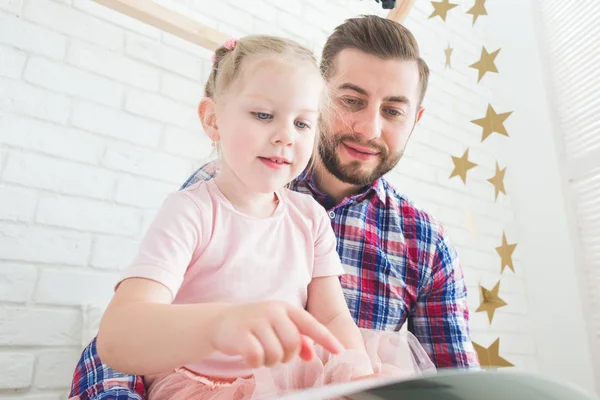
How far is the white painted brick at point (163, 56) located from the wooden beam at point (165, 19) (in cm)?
20

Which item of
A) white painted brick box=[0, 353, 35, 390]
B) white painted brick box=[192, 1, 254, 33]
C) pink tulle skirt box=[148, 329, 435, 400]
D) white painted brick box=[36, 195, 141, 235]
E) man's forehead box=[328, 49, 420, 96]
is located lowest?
white painted brick box=[0, 353, 35, 390]

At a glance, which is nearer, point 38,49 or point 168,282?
point 168,282

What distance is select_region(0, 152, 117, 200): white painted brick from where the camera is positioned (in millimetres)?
1257

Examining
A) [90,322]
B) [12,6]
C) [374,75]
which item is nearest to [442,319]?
[374,75]

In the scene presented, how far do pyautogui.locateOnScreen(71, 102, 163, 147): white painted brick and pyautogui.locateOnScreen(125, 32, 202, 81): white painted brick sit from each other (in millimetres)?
201

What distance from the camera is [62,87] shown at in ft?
4.46

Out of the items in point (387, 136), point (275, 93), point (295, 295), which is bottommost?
point (295, 295)

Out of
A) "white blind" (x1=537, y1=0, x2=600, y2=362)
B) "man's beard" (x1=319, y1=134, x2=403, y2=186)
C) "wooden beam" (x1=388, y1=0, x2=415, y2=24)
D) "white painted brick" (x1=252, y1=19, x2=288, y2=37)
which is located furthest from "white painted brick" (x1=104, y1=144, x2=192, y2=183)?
"white blind" (x1=537, y1=0, x2=600, y2=362)

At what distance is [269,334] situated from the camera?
0.46m

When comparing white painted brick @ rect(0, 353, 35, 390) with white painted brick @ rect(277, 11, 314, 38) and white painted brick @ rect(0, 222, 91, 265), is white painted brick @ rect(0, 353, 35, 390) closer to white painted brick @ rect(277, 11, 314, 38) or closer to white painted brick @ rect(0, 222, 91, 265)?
white painted brick @ rect(0, 222, 91, 265)

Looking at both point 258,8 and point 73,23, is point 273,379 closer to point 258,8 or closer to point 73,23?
point 73,23

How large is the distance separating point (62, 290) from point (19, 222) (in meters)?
0.20

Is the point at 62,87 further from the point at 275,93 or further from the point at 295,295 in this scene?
the point at 295,295

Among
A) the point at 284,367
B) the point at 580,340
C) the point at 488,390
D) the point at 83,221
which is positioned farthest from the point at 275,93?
the point at 580,340
